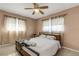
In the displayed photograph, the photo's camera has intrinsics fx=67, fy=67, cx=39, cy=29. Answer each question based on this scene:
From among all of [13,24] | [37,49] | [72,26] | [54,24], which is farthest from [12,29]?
[72,26]

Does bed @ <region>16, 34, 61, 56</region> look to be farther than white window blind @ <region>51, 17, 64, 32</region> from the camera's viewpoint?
No

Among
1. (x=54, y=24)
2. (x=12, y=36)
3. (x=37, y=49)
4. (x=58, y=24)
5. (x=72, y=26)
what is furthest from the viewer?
(x=54, y=24)

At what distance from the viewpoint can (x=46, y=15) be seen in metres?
2.50

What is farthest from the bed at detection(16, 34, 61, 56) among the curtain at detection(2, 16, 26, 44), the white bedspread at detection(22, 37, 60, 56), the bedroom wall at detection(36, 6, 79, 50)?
the bedroom wall at detection(36, 6, 79, 50)

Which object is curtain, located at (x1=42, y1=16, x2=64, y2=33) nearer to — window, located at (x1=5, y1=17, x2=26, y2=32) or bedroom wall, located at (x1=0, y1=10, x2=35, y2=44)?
bedroom wall, located at (x1=0, y1=10, x2=35, y2=44)

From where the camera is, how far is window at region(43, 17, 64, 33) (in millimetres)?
2728

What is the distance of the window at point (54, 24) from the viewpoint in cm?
273

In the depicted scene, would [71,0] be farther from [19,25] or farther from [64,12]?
[64,12]

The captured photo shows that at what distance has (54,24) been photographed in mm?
2902

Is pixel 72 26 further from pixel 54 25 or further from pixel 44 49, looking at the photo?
pixel 44 49

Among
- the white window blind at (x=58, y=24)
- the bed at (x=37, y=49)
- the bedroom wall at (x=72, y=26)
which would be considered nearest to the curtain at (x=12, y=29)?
the bed at (x=37, y=49)

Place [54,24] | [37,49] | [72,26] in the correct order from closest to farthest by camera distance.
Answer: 1. [37,49]
2. [72,26]
3. [54,24]

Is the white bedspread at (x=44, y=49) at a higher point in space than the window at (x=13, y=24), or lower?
lower

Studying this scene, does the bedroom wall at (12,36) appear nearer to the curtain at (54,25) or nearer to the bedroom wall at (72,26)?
the bedroom wall at (72,26)
